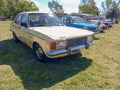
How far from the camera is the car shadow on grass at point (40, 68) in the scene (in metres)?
3.84

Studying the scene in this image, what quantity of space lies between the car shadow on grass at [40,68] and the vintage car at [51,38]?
425mm

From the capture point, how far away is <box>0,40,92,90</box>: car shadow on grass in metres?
3.84

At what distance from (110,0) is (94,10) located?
5.96 metres

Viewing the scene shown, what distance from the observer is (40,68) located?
455 centimetres

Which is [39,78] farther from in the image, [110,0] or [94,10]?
[110,0]

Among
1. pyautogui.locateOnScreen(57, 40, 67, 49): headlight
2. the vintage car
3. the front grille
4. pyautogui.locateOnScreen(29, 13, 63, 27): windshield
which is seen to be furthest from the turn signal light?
pyautogui.locateOnScreen(29, 13, 63, 27): windshield

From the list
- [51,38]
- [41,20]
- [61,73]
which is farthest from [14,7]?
[61,73]

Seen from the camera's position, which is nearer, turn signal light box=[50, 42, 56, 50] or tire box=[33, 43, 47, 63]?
turn signal light box=[50, 42, 56, 50]

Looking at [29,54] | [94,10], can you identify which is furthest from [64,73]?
[94,10]

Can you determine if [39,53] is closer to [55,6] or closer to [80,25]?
[80,25]

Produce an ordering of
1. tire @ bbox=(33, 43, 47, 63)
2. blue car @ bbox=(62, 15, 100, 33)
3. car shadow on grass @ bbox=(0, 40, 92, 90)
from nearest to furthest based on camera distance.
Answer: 1. car shadow on grass @ bbox=(0, 40, 92, 90)
2. tire @ bbox=(33, 43, 47, 63)
3. blue car @ bbox=(62, 15, 100, 33)

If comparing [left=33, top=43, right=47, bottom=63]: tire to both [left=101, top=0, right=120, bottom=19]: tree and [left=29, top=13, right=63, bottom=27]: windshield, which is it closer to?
Answer: [left=29, top=13, right=63, bottom=27]: windshield

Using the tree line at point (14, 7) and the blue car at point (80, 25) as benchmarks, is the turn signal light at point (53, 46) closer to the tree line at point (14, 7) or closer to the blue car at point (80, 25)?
the blue car at point (80, 25)

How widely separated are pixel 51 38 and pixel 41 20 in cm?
181
